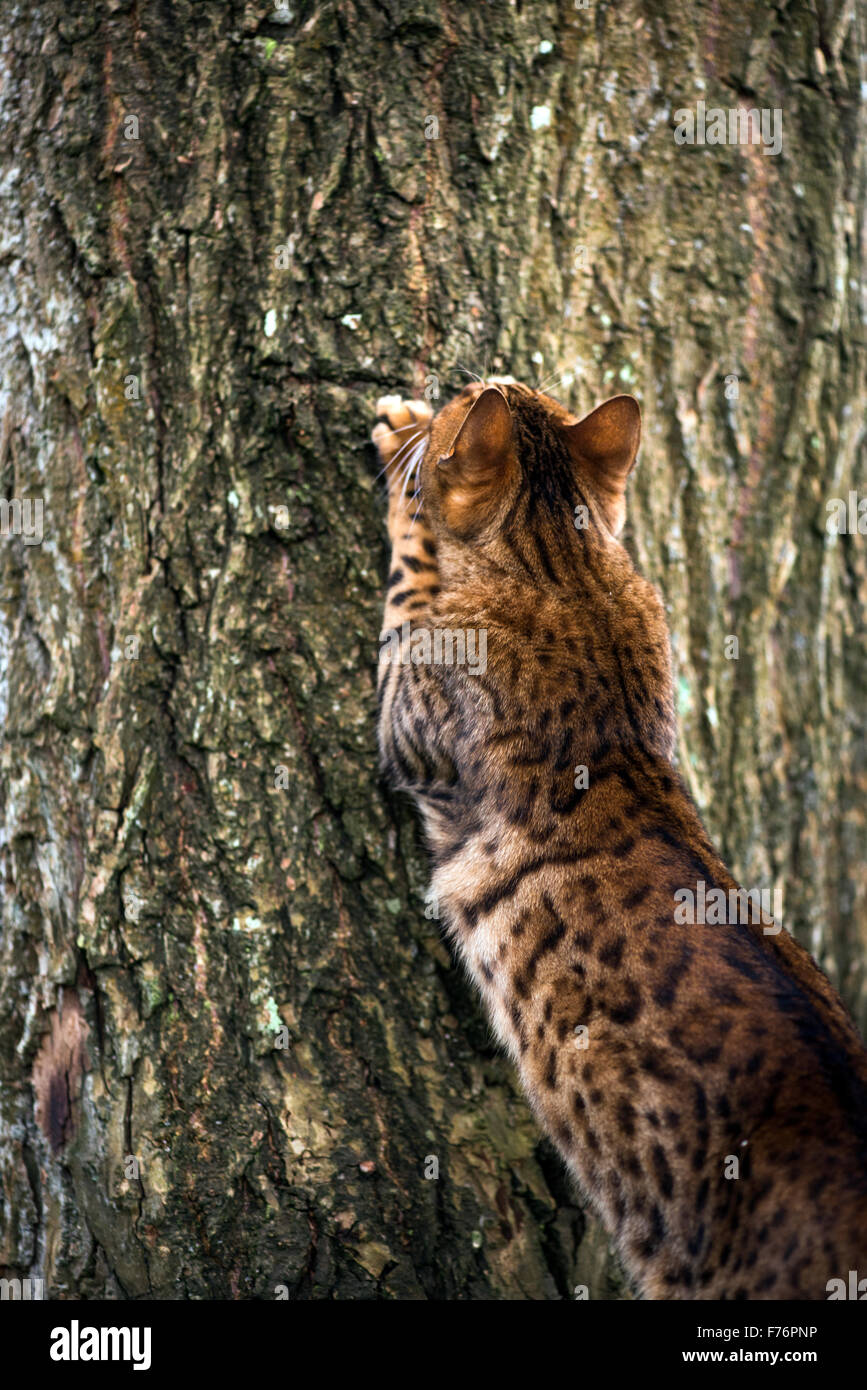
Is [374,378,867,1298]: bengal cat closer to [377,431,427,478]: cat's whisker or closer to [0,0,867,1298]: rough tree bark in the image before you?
[377,431,427,478]: cat's whisker

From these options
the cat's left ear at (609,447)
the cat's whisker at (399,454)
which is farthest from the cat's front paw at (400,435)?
the cat's left ear at (609,447)

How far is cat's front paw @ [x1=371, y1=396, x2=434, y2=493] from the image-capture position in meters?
3.05

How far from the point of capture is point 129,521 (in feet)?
9.77

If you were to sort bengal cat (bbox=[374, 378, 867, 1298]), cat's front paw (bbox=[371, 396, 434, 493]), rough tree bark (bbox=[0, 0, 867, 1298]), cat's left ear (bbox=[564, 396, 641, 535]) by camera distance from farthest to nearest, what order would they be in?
1. cat's left ear (bbox=[564, 396, 641, 535])
2. cat's front paw (bbox=[371, 396, 434, 493])
3. rough tree bark (bbox=[0, 0, 867, 1298])
4. bengal cat (bbox=[374, 378, 867, 1298])

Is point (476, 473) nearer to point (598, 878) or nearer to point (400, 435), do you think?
point (400, 435)

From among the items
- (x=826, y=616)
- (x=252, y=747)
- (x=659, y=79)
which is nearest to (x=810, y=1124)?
(x=252, y=747)

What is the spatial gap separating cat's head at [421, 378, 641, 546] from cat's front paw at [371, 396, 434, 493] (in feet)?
0.26

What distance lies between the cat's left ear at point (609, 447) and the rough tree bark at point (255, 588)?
0.90ft

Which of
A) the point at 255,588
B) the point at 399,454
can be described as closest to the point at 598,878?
the point at 255,588

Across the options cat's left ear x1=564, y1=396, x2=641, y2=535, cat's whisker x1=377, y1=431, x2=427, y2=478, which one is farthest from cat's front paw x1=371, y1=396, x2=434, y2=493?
cat's left ear x1=564, y1=396, x2=641, y2=535

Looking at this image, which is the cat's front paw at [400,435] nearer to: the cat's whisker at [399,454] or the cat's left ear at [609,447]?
the cat's whisker at [399,454]

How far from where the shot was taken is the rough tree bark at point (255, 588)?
282 centimetres

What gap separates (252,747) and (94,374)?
1.08 metres

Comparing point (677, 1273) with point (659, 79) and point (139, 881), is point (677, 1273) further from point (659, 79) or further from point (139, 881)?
point (659, 79)
